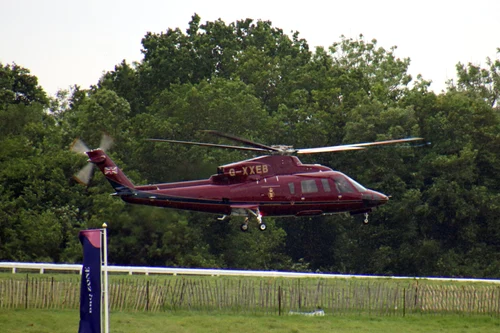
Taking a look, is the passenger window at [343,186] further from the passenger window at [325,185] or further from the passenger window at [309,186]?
the passenger window at [309,186]

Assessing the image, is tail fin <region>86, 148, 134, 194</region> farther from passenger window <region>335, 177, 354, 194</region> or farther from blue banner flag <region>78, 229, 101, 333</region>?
blue banner flag <region>78, 229, 101, 333</region>

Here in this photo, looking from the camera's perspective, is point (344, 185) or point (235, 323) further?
point (344, 185)

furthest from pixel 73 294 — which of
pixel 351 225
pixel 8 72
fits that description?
pixel 8 72

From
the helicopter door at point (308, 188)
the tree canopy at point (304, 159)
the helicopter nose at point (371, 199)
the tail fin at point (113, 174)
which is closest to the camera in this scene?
the tail fin at point (113, 174)

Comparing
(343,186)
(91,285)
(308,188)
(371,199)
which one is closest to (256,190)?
(308,188)

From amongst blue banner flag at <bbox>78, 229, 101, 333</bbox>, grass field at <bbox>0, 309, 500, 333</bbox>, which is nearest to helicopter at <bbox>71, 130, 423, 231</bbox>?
grass field at <bbox>0, 309, 500, 333</bbox>

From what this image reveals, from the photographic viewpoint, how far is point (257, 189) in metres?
52.6

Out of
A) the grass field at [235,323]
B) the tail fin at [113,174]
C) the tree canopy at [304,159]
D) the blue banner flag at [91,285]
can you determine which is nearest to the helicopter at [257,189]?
the tail fin at [113,174]

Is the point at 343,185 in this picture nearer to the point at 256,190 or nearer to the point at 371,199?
the point at 371,199

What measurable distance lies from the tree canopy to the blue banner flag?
30673mm

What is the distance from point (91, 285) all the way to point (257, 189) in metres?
15.4

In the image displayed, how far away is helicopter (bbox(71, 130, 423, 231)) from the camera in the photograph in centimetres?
5172

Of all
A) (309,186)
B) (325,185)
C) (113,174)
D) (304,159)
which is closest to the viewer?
(113,174)

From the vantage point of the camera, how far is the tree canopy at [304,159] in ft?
248
